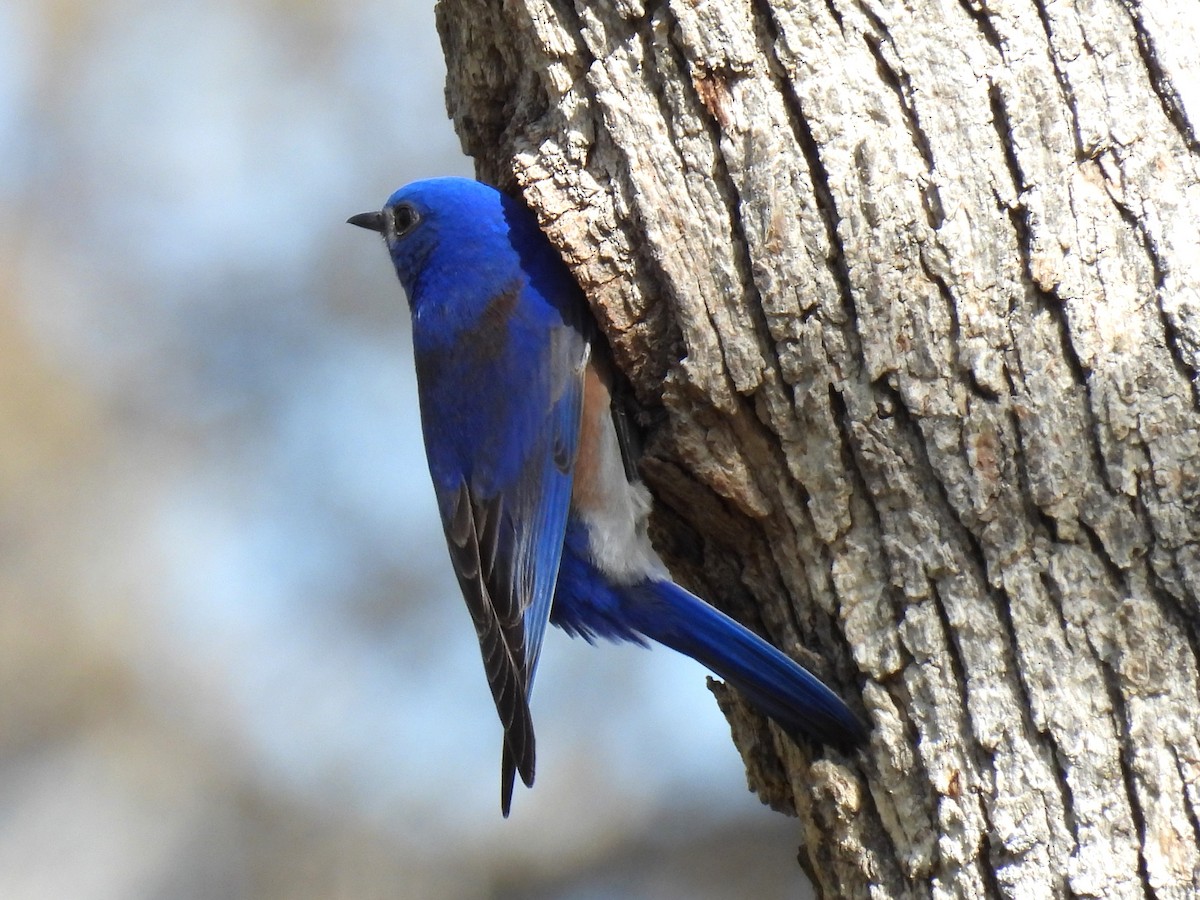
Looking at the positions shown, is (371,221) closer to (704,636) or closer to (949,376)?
(704,636)

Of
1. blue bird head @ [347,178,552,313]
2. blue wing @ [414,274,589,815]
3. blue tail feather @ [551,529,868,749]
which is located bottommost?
blue tail feather @ [551,529,868,749]

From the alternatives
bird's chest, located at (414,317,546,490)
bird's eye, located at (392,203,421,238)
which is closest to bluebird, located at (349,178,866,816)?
bird's chest, located at (414,317,546,490)

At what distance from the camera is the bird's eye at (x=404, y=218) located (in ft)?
12.5

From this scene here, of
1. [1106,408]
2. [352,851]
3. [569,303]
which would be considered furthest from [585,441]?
[352,851]

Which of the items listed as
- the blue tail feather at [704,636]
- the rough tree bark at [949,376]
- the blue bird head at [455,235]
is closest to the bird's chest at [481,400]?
the blue bird head at [455,235]

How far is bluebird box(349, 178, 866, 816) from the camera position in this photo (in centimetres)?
318

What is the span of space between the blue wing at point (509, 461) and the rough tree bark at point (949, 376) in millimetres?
576

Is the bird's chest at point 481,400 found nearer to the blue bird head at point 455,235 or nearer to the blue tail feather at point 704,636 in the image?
the blue bird head at point 455,235

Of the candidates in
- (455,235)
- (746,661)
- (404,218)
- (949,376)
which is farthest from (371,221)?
(949,376)

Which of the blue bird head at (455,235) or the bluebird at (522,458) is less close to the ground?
the blue bird head at (455,235)

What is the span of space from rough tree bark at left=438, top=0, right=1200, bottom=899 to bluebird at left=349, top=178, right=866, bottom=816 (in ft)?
1.58

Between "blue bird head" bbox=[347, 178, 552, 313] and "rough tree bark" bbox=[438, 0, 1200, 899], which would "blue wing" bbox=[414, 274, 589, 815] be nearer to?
"blue bird head" bbox=[347, 178, 552, 313]

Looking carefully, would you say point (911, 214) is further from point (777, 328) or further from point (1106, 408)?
point (1106, 408)

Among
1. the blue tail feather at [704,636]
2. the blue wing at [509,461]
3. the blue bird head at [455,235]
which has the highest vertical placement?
the blue bird head at [455,235]
